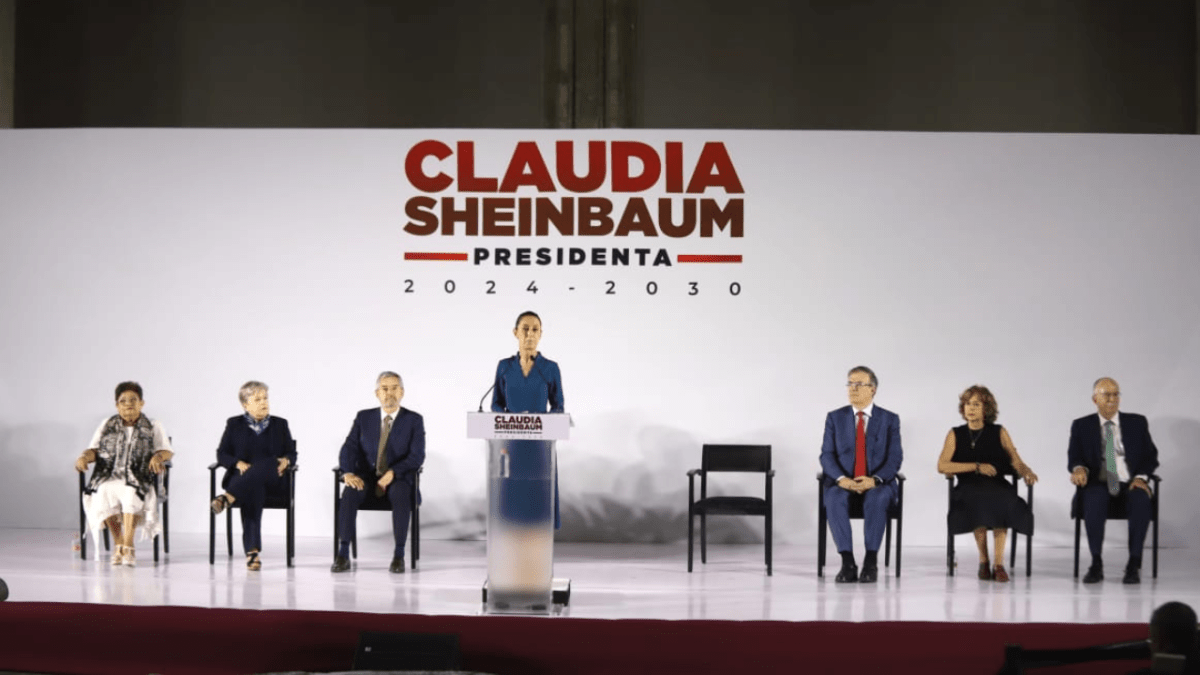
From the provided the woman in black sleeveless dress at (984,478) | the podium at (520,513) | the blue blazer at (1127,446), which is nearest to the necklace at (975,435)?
the woman in black sleeveless dress at (984,478)

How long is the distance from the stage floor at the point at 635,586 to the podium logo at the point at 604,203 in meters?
1.75

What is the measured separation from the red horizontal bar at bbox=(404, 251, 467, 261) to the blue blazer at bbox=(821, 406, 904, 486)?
2487 mm

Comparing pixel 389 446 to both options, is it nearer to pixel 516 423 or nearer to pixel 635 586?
pixel 635 586

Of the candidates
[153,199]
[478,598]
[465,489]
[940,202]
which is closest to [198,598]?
[478,598]

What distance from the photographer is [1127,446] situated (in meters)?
6.32

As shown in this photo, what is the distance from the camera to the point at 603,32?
30.0 feet

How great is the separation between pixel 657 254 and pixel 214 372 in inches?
110

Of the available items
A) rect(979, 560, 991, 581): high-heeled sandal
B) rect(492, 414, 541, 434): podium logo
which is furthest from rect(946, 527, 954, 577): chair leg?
rect(492, 414, 541, 434): podium logo

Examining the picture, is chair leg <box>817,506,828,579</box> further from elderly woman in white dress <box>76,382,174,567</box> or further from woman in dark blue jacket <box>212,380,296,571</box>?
elderly woman in white dress <box>76,382,174,567</box>

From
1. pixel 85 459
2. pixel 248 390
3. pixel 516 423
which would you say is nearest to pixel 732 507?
pixel 516 423

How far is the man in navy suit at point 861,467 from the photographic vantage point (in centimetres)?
609

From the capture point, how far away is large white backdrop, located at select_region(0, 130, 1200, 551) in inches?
290

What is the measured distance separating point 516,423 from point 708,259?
9.10 ft

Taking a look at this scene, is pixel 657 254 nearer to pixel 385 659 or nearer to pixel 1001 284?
pixel 1001 284
